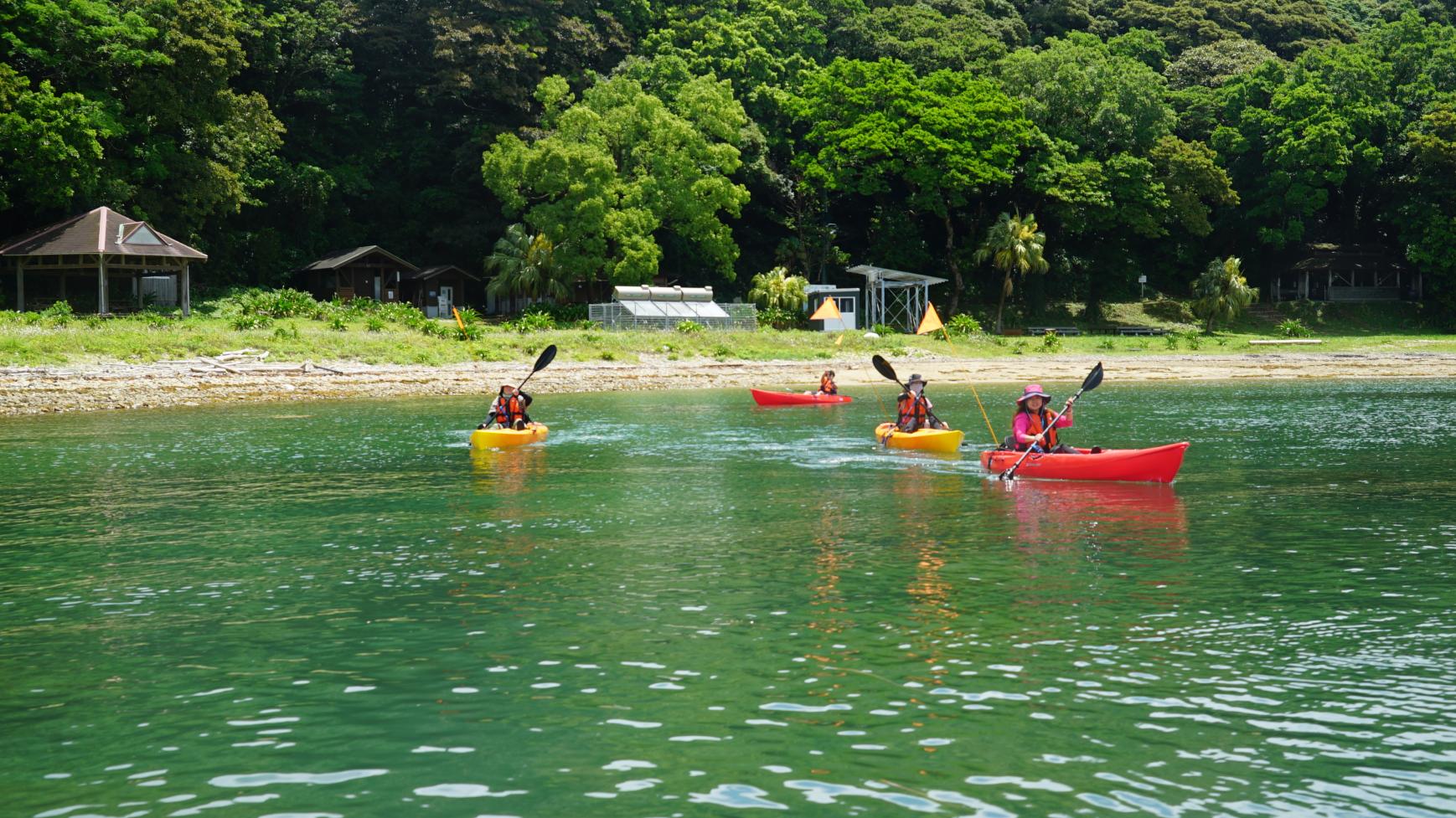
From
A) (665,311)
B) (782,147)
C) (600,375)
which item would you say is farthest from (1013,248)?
(600,375)

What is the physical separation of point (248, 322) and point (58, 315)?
6.15 m

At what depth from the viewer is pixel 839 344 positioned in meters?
54.5

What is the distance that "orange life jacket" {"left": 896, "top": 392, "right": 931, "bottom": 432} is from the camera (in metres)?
26.2

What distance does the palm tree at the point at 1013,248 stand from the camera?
64.4 meters

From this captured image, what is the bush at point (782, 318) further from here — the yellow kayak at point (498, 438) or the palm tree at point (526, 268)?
the yellow kayak at point (498, 438)

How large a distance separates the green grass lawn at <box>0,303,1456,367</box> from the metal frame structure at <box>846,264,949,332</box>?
5916 mm

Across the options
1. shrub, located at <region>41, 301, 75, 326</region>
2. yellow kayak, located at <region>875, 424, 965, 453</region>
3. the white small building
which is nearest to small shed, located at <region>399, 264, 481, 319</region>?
the white small building

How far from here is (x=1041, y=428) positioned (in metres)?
22.0

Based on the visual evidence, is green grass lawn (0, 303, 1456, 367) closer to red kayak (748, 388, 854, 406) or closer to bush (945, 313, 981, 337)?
bush (945, 313, 981, 337)

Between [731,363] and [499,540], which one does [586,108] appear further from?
[499,540]

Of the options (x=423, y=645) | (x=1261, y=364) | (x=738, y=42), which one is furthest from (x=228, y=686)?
(x=738, y=42)

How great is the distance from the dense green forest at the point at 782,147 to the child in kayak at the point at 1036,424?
39.3 metres

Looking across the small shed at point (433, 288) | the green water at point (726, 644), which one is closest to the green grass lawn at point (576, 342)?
the small shed at point (433, 288)

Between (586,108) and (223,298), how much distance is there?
19.3 meters
